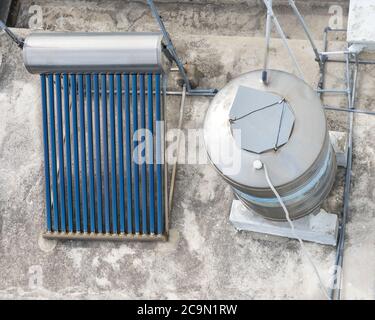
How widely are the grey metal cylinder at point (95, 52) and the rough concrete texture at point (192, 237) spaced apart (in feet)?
1.66

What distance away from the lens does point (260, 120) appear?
9.54 ft

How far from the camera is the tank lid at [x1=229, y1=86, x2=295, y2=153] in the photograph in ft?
9.53

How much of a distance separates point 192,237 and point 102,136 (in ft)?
2.75

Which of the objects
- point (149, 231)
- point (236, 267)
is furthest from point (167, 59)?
point (236, 267)

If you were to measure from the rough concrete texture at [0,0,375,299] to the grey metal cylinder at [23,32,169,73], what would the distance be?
19.9 inches

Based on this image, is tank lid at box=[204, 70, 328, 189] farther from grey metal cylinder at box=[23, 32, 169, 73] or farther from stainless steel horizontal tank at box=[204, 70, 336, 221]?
grey metal cylinder at box=[23, 32, 169, 73]

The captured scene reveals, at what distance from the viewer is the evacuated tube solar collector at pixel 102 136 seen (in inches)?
147

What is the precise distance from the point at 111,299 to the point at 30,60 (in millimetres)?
1485

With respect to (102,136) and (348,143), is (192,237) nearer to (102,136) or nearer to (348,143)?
(102,136)

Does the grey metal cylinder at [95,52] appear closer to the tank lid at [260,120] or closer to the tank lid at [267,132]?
the tank lid at [267,132]

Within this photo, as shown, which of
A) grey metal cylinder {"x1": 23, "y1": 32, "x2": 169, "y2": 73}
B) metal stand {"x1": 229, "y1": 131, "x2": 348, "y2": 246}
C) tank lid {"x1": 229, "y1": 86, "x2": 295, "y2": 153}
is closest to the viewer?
tank lid {"x1": 229, "y1": 86, "x2": 295, "y2": 153}

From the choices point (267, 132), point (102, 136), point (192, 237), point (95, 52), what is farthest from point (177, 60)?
point (267, 132)

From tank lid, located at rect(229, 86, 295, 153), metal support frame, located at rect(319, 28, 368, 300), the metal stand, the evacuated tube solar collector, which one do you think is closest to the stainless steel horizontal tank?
tank lid, located at rect(229, 86, 295, 153)
